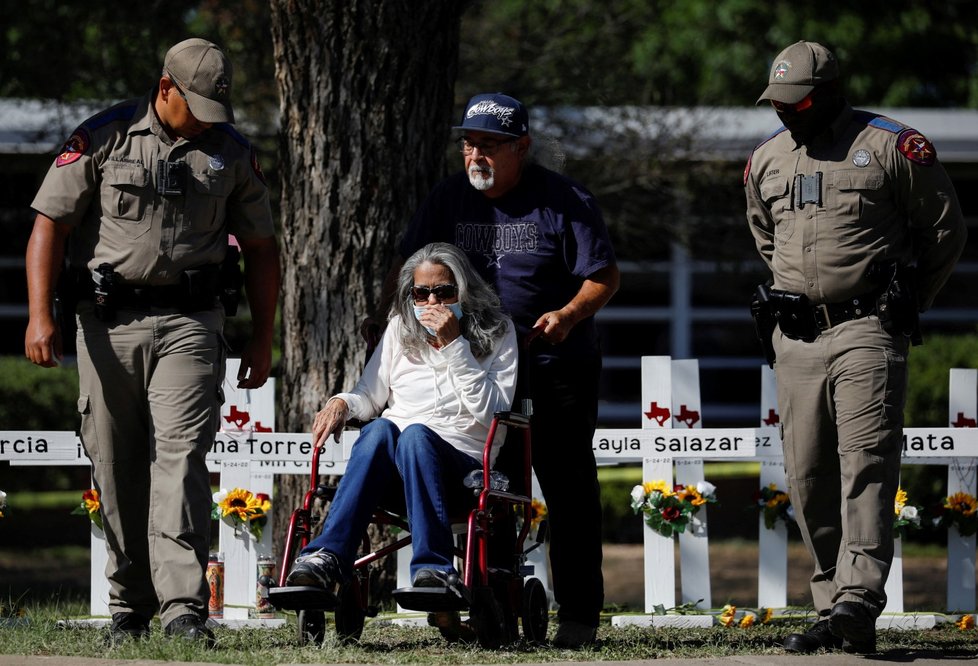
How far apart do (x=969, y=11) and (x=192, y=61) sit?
15.7m

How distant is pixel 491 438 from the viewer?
197 inches

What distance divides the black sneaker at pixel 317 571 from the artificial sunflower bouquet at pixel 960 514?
300 cm

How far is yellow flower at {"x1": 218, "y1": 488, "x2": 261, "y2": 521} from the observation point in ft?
21.0

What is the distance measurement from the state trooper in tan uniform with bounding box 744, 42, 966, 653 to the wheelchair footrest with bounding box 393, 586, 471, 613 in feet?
4.12

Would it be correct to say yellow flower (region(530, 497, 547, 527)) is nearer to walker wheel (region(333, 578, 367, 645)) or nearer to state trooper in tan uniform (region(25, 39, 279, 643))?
walker wheel (region(333, 578, 367, 645))

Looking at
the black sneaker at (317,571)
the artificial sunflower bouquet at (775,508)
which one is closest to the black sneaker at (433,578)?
the black sneaker at (317,571)

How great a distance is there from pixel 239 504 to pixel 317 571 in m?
1.71

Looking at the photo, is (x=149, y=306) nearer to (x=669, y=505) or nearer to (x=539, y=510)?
(x=539, y=510)

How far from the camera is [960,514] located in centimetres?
659

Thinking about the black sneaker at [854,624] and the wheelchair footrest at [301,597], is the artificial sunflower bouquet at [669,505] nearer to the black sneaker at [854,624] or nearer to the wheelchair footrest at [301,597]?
the black sneaker at [854,624]

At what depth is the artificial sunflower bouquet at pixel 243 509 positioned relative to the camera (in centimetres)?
639

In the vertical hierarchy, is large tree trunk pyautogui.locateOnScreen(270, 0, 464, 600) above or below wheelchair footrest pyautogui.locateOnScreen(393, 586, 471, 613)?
above

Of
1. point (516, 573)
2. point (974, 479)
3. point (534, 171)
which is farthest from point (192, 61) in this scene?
point (974, 479)

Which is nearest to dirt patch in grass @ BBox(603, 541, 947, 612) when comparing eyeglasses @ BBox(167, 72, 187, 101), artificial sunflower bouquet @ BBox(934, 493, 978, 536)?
artificial sunflower bouquet @ BBox(934, 493, 978, 536)
